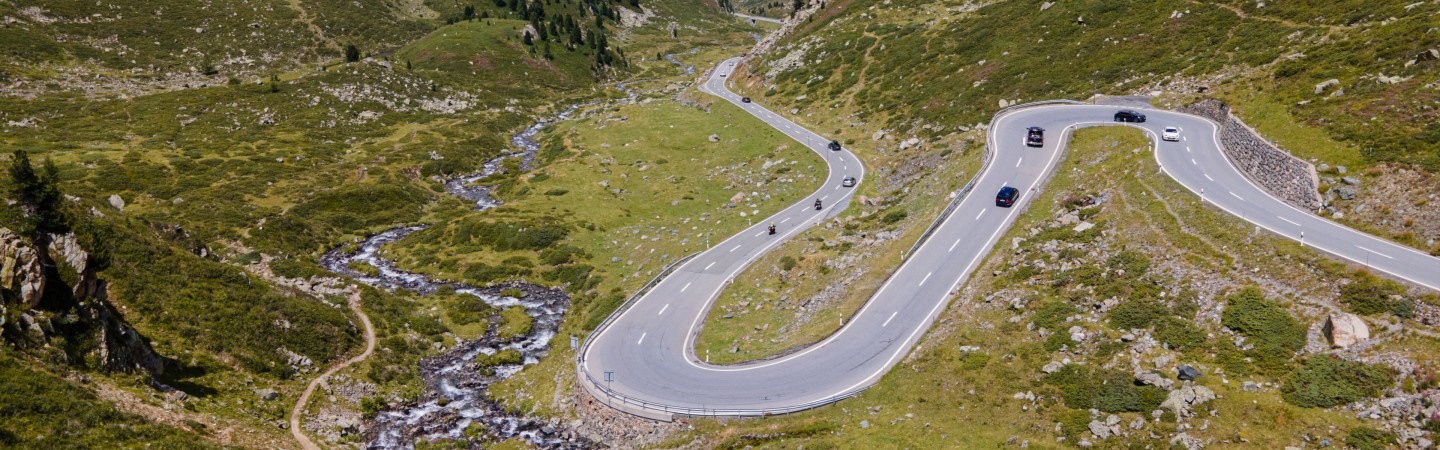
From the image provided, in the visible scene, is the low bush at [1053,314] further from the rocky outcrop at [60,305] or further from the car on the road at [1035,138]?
the rocky outcrop at [60,305]

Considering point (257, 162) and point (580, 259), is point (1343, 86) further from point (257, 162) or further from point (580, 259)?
point (257, 162)

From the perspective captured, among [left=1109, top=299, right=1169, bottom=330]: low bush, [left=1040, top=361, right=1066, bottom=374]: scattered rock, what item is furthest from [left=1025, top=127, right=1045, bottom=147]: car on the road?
[left=1040, top=361, right=1066, bottom=374]: scattered rock

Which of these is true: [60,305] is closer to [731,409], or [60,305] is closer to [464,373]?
[464,373]

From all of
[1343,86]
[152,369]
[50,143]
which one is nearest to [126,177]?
[50,143]

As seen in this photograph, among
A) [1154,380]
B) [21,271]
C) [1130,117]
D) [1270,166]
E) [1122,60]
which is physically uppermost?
[21,271]

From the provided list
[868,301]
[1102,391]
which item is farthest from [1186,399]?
[868,301]

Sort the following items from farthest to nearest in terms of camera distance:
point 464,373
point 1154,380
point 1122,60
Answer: point 1122,60 → point 464,373 → point 1154,380

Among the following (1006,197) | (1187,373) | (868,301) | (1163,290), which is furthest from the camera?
(1006,197)
